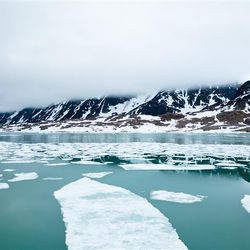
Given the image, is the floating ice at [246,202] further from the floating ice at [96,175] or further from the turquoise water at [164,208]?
the floating ice at [96,175]

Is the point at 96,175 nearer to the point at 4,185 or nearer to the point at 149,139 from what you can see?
the point at 4,185

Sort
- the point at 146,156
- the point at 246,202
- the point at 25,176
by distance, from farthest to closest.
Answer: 1. the point at 146,156
2. the point at 25,176
3. the point at 246,202

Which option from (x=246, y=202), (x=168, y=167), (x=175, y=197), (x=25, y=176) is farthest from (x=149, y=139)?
(x=246, y=202)

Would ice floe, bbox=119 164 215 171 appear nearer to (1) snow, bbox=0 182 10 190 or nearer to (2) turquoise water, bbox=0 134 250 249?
(2) turquoise water, bbox=0 134 250 249

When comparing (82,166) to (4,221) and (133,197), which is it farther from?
(4,221)

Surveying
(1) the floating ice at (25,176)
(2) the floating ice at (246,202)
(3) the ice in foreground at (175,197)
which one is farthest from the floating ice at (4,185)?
(2) the floating ice at (246,202)

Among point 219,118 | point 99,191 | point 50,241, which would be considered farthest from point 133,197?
point 219,118

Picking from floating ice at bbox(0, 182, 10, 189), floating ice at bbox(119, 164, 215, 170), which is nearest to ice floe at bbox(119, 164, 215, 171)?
floating ice at bbox(119, 164, 215, 170)
